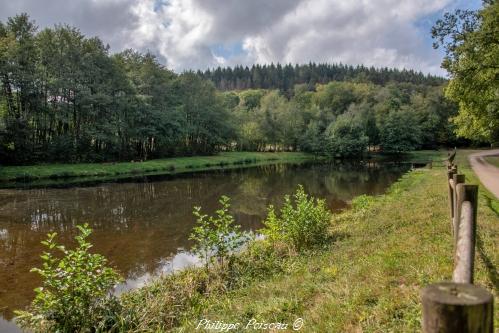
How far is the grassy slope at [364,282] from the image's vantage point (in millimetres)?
4984

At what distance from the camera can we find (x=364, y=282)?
6.23 meters

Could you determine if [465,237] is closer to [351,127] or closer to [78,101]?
[78,101]

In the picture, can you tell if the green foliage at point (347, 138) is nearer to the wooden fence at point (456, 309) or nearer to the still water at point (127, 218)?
the still water at point (127, 218)

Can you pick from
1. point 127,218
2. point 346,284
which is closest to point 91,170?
point 127,218

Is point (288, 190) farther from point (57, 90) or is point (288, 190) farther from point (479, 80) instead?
point (57, 90)

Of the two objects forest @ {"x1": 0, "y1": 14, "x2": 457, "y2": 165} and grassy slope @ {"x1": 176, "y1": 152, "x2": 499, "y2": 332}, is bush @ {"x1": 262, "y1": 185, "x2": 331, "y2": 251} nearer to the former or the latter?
grassy slope @ {"x1": 176, "y1": 152, "x2": 499, "y2": 332}

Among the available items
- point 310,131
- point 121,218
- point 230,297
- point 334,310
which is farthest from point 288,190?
point 310,131

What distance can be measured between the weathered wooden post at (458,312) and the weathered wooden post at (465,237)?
93 centimetres

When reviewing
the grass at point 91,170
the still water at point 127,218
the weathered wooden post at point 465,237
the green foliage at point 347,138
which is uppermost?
the green foliage at point 347,138

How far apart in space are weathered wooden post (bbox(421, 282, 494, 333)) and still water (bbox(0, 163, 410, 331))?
8612mm

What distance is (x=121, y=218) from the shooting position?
18609 mm

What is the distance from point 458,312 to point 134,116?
51.8 meters

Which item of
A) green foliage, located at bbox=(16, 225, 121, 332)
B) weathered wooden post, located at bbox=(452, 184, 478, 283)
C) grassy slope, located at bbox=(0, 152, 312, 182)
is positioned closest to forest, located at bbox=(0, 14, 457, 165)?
grassy slope, located at bbox=(0, 152, 312, 182)

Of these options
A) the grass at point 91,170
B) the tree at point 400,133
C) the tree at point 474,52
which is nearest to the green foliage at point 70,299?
the tree at point 474,52
